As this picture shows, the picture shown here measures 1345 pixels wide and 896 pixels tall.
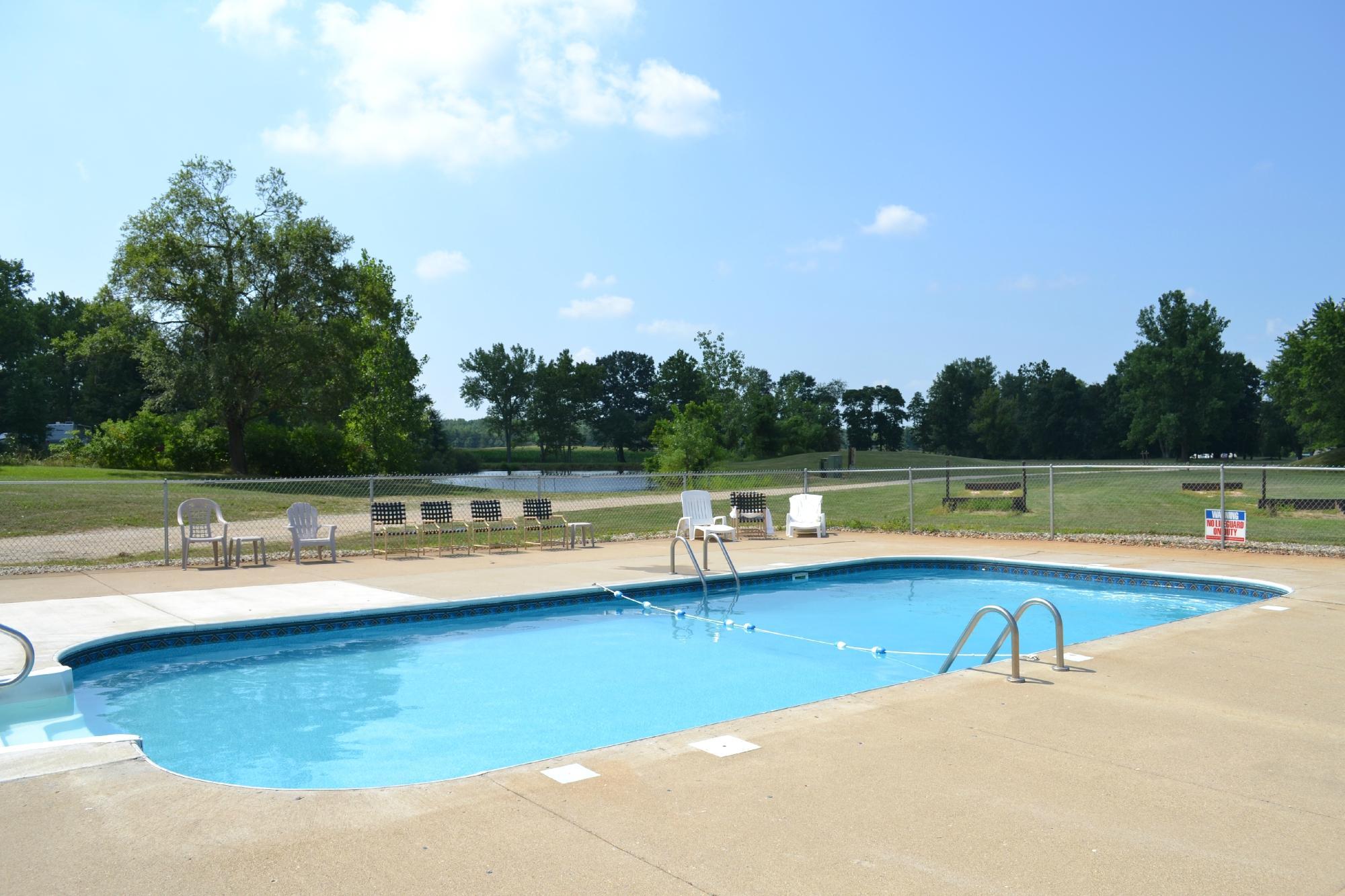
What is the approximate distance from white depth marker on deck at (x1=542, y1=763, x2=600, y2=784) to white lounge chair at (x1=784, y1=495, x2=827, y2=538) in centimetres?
1338

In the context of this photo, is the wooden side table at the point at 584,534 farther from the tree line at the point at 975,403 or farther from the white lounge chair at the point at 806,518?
the tree line at the point at 975,403

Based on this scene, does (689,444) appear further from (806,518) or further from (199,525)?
(199,525)

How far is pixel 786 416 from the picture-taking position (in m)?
64.4

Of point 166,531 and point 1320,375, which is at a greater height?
point 1320,375

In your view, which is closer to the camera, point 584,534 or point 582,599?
point 582,599

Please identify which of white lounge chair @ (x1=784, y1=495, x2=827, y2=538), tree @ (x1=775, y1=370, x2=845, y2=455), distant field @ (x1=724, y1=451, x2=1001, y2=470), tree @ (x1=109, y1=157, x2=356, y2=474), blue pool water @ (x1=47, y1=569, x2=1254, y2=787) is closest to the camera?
blue pool water @ (x1=47, y1=569, x2=1254, y2=787)

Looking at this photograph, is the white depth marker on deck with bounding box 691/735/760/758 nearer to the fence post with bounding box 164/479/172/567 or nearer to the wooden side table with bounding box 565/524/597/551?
the fence post with bounding box 164/479/172/567

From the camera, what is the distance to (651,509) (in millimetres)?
22078

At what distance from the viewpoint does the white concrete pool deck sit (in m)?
2.88

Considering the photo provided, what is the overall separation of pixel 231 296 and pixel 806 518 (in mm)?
26050

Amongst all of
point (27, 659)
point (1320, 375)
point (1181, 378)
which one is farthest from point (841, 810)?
point (1181, 378)

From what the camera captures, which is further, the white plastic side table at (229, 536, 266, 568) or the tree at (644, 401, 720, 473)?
the tree at (644, 401, 720, 473)

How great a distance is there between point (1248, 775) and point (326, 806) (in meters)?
3.86

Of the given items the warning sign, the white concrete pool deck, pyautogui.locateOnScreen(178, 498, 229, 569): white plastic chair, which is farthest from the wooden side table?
the white concrete pool deck
